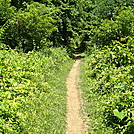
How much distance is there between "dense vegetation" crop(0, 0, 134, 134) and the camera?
201 inches

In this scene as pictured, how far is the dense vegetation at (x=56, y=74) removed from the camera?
5.10 m

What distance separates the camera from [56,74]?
35.2 ft

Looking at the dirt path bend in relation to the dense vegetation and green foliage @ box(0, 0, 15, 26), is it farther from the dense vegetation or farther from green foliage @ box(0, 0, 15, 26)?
green foliage @ box(0, 0, 15, 26)

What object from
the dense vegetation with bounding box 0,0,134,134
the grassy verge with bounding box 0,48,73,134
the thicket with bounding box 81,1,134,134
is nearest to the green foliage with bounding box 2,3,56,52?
the dense vegetation with bounding box 0,0,134,134

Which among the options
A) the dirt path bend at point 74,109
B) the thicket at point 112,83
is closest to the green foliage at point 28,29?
the dirt path bend at point 74,109

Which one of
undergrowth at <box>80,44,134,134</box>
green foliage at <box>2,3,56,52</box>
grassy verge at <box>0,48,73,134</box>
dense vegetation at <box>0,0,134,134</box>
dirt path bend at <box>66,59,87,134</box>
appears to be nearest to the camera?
grassy verge at <box>0,48,73,134</box>

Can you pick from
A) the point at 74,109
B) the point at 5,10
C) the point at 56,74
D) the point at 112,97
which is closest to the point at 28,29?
the point at 5,10

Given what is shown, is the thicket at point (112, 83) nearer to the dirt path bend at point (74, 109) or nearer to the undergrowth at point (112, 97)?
the undergrowth at point (112, 97)

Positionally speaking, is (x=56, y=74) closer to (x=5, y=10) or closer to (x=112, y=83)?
(x=112, y=83)

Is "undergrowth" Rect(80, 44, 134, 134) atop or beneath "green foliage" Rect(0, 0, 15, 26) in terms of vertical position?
beneath

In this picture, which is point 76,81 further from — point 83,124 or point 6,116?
point 6,116

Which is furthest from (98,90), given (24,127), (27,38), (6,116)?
(27,38)

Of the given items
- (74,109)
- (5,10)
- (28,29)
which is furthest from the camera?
(28,29)

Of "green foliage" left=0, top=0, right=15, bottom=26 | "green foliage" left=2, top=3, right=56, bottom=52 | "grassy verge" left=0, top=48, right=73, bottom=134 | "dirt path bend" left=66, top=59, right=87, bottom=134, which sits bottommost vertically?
"dirt path bend" left=66, top=59, right=87, bottom=134
